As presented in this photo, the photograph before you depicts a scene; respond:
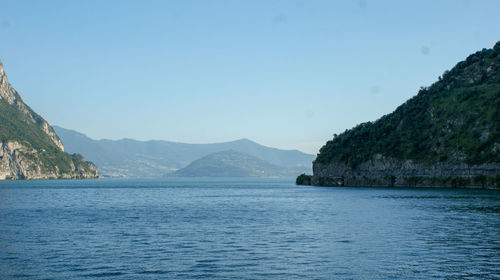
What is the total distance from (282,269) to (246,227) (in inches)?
1010

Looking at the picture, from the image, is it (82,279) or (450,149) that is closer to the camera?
(82,279)

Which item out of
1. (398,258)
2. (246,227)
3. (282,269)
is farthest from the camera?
(246,227)

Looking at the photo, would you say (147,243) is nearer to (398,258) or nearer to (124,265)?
(124,265)

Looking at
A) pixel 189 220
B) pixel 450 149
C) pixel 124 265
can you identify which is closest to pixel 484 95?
pixel 450 149

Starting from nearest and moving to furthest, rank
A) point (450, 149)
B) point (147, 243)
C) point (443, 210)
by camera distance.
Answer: point (147, 243) → point (443, 210) → point (450, 149)

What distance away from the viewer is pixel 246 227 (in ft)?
201

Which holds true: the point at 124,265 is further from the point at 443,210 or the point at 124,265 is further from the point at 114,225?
the point at 443,210

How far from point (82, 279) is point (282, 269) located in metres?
13.7

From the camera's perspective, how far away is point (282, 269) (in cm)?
3581

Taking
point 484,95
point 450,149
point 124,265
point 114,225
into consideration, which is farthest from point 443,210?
point 484,95

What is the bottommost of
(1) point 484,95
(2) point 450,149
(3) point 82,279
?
(3) point 82,279

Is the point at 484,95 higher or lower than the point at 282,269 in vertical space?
higher

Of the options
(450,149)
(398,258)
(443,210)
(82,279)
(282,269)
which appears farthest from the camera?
(450,149)

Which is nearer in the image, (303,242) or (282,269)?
(282,269)
